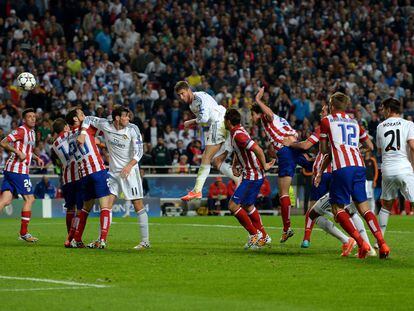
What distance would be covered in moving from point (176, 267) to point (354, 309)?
A: 412 cm

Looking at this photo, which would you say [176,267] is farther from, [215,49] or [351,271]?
[215,49]

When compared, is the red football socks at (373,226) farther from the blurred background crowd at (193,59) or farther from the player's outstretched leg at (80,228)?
the blurred background crowd at (193,59)

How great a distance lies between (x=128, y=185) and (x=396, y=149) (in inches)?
172

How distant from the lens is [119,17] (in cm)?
3634

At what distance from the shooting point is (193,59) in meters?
35.9

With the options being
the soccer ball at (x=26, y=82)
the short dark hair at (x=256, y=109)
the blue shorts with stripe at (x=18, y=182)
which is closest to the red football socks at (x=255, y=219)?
the short dark hair at (x=256, y=109)

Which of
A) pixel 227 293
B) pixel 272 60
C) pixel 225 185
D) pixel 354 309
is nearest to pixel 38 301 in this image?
pixel 227 293

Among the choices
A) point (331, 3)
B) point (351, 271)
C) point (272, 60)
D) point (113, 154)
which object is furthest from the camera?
point (331, 3)

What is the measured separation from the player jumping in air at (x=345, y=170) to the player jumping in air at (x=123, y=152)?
11.8 ft

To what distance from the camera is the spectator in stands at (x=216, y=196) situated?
103 feet

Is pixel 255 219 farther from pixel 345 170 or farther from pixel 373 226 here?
pixel 373 226

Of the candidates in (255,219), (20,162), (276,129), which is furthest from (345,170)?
(20,162)

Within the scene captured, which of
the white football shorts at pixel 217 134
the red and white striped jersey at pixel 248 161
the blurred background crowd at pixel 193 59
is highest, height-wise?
the blurred background crowd at pixel 193 59

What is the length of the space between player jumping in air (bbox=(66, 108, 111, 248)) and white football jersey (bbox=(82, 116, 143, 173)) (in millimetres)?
161
